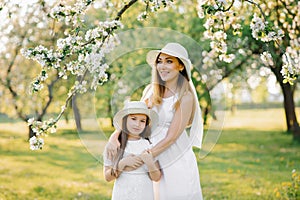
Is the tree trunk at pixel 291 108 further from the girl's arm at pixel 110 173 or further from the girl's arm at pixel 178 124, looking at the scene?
the girl's arm at pixel 110 173

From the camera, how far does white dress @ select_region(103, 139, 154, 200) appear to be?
3547 mm

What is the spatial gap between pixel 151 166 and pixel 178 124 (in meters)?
0.40

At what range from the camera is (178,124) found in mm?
3652

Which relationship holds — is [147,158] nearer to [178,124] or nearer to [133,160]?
[133,160]

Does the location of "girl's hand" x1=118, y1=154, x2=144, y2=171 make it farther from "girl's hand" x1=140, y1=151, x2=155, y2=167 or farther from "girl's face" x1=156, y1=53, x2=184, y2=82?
"girl's face" x1=156, y1=53, x2=184, y2=82

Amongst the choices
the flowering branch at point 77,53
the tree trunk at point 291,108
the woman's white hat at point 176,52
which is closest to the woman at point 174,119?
the woman's white hat at point 176,52

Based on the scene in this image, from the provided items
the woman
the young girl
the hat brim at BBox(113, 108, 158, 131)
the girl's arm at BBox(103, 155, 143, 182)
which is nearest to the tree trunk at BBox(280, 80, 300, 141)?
the woman

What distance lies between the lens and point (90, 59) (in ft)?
12.5

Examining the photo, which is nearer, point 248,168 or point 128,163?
point 128,163

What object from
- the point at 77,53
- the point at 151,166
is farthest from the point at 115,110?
the point at 151,166

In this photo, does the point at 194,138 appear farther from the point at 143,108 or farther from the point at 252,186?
the point at 252,186

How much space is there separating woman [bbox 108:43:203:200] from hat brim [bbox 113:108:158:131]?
0.06m

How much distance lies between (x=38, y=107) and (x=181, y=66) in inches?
637

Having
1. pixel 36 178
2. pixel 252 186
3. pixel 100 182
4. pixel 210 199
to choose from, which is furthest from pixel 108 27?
pixel 36 178
